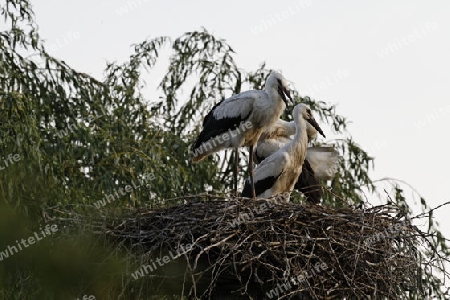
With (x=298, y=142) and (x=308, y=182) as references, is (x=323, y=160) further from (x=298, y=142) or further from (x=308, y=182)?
(x=298, y=142)

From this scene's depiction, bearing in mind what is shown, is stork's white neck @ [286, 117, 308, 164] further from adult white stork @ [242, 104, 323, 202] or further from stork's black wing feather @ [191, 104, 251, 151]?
stork's black wing feather @ [191, 104, 251, 151]

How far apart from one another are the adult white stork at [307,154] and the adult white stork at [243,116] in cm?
59

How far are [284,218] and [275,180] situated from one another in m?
1.75

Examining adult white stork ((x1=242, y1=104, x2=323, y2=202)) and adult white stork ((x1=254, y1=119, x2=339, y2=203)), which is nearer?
adult white stork ((x1=242, y1=104, x2=323, y2=202))

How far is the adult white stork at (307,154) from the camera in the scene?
8211mm

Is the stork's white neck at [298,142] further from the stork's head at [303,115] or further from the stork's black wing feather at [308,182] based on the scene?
the stork's black wing feather at [308,182]

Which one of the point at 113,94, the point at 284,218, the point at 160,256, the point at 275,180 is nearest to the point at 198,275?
the point at 160,256

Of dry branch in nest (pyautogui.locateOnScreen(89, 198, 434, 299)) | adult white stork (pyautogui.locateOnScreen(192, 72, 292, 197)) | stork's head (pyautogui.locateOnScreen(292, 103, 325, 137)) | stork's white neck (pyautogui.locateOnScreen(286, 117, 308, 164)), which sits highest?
adult white stork (pyautogui.locateOnScreen(192, 72, 292, 197))

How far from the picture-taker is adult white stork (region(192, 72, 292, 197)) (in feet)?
24.2

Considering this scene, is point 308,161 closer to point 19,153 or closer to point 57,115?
point 57,115

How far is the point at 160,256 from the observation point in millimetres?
5664

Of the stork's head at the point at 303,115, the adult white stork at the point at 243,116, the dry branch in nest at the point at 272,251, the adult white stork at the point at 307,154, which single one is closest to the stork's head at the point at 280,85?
the adult white stork at the point at 243,116

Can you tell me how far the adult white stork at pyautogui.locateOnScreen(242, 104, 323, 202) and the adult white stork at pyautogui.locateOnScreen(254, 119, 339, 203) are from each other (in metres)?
0.51

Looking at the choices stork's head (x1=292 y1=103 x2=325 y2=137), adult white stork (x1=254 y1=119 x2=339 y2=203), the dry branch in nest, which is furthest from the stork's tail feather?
the dry branch in nest
